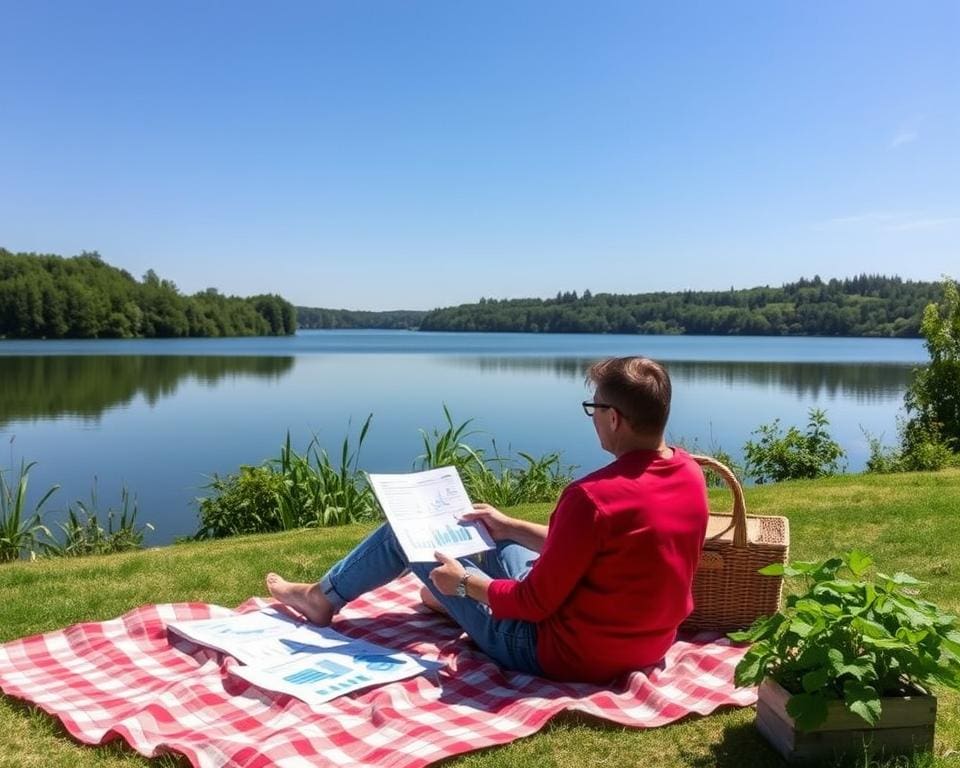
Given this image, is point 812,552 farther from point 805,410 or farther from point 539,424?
point 805,410

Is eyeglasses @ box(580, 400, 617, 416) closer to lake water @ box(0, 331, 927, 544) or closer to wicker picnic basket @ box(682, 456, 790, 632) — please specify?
wicker picnic basket @ box(682, 456, 790, 632)

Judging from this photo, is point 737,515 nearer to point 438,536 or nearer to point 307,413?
point 438,536

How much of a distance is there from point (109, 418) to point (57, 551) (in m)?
11.8

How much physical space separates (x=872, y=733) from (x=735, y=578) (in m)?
1.28

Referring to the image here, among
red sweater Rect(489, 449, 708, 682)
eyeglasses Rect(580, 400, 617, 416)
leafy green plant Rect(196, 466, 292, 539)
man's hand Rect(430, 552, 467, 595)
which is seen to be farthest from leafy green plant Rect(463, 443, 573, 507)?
eyeglasses Rect(580, 400, 617, 416)

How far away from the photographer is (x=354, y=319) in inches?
6378

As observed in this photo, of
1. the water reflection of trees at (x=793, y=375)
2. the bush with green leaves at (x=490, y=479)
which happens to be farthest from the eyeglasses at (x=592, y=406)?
the water reflection of trees at (x=793, y=375)

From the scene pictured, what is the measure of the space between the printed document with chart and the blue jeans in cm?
8

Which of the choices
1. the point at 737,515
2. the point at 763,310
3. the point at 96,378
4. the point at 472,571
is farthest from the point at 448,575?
the point at 763,310

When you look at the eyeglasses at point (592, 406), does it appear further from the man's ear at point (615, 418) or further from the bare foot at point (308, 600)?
the bare foot at point (308, 600)

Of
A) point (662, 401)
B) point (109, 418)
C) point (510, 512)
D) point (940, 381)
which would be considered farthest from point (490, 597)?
point (109, 418)

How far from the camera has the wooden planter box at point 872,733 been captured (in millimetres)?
2441

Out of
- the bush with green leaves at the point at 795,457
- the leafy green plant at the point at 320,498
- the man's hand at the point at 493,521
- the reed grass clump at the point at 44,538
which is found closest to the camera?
the man's hand at the point at 493,521

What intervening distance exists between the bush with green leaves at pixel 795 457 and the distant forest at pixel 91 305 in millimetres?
59721
